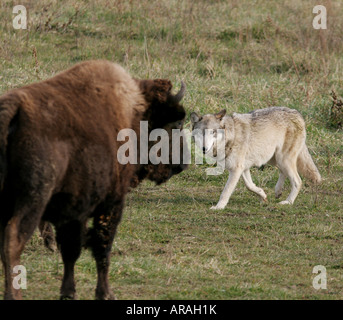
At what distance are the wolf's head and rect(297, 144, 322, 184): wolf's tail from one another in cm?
124

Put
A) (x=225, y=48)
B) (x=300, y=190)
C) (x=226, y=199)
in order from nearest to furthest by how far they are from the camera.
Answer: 1. (x=226, y=199)
2. (x=300, y=190)
3. (x=225, y=48)

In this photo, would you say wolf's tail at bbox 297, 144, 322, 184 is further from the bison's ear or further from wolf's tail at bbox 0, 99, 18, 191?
wolf's tail at bbox 0, 99, 18, 191

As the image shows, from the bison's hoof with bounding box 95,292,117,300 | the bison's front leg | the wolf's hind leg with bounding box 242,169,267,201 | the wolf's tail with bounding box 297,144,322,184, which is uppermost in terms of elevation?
the wolf's tail with bounding box 297,144,322,184

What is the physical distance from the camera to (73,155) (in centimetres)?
514

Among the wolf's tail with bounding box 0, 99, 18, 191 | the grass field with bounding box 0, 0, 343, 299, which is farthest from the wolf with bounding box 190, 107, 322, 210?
the wolf's tail with bounding box 0, 99, 18, 191

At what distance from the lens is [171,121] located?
6.38 metres

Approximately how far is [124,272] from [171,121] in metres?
1.51

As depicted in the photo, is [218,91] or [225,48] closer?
[218,91]

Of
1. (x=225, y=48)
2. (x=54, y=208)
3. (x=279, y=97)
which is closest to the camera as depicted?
(x=54, y=208)

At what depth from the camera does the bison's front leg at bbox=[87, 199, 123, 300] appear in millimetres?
5691

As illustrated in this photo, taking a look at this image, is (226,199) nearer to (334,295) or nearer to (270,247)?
(270,247)

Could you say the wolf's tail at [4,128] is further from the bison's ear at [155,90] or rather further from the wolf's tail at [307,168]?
the wolf's tail at [307,168]

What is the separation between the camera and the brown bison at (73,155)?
4.82m
